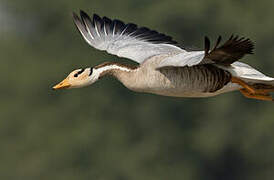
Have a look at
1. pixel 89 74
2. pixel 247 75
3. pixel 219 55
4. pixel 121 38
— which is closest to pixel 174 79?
pixel 219 55

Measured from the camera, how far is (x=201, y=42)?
2567cm

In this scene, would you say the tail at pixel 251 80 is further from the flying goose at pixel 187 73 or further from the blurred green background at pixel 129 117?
the blurred green background at pixel 129 117

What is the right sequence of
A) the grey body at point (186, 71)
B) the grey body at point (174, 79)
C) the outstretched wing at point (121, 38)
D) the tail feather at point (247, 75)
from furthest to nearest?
1. the outstretched wing at point (121, 38)
2. the tail feather at point (247, 75)
3. the grey body at point (174, 79)
4. the grey body at point (186, 71)

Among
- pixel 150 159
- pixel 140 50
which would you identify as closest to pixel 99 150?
pixel 150 159

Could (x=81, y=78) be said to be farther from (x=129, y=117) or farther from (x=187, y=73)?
(x=129, y=117)

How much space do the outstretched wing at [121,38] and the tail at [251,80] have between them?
0.79 metres

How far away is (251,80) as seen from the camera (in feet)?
35.0

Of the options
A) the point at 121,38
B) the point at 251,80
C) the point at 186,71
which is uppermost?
the point at 121,38

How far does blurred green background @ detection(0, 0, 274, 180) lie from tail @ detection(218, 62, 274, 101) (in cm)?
1498

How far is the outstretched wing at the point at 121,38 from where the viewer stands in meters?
11.4

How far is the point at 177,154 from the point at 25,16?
5087mm

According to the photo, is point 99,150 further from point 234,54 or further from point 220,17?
point 234,54

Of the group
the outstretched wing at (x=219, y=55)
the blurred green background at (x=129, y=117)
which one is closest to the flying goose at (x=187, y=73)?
the outstretched wing at (x=219, y=55)

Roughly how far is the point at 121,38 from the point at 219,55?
2118 millimetres
